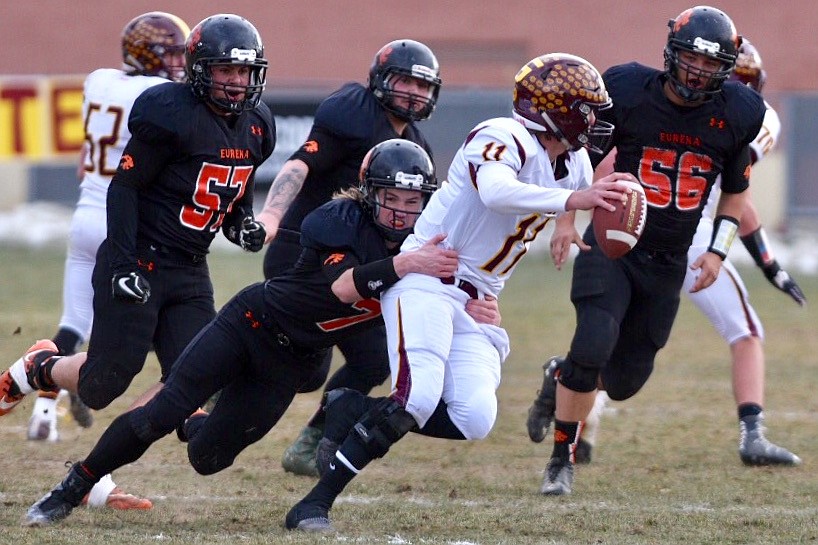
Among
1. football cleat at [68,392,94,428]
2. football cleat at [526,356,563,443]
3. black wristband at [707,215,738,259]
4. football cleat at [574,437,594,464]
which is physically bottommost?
football cleat at [68,392,94,428]

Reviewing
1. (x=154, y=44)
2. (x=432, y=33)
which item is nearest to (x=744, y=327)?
(x=154, y=44)

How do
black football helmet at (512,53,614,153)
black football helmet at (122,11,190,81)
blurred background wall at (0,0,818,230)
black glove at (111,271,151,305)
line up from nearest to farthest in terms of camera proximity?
black football helmet at (512,53,614,153) → black glove at (111,271,151,305) → black football helmet at (122,11,190,81) → blurred background wall at (0,0,818,230)

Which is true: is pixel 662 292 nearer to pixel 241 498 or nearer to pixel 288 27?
pixel 241 498

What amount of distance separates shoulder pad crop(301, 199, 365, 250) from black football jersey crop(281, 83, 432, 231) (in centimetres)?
97

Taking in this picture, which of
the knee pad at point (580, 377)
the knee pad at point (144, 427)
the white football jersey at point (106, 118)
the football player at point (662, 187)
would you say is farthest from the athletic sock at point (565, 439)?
the white football jersey at point (106, 118)

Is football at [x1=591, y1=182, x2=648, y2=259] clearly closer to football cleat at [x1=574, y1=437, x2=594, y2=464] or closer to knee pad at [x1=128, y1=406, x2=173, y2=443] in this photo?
football cleat at [x1=574, y1=437, x2=594, y2=464]

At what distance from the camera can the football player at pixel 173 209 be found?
184 inches

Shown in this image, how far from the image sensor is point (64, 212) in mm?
15227

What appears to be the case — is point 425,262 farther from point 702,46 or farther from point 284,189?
point 702,46

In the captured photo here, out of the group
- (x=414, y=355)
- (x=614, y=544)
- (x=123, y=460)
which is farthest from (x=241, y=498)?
(x=614, y=544)

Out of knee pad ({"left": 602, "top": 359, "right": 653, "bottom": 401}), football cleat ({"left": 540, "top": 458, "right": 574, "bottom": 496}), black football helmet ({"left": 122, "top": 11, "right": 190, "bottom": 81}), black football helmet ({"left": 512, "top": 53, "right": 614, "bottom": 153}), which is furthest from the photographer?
black football helmet ({"left": 122, "top": 11, "right": 190, "bottom": 81})

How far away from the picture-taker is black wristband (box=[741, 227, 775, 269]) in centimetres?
619

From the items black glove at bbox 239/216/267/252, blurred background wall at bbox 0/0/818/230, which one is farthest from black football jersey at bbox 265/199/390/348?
blurred background wall at bbox 0/0/818/230

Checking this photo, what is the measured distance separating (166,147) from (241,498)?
1.24 m
